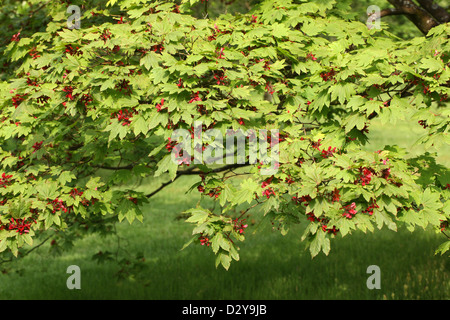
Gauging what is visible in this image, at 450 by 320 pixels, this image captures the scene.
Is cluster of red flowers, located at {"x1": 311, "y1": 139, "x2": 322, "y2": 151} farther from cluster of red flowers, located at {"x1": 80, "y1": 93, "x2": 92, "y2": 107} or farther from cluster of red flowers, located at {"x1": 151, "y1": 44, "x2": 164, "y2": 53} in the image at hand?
cluster of red flowers, located at {"x1": 80, "y1": 93, "x2": 92, "y2": 107}

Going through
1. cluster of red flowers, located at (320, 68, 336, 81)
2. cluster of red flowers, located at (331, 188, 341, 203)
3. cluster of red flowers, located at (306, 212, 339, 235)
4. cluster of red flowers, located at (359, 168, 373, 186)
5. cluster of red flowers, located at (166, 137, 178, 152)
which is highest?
cluster of red flowers, located at (320, 68, 336, 81)

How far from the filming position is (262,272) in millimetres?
9164

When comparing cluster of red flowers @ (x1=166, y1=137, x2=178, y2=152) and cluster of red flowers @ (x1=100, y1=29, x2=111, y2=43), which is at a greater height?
cluster of red flowers @ (x1=100, y1=29, x2=111, y2=43)

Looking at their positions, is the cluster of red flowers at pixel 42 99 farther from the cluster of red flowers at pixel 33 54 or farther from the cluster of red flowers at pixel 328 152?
the cluster of red flowers at pixel 328 152

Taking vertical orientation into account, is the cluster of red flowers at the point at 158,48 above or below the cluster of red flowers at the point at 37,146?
above

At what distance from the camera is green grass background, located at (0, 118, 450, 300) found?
8.23m

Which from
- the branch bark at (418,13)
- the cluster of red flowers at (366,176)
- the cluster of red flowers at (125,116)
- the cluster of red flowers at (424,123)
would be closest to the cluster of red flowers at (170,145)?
the cluster of red flowers at (125,116)

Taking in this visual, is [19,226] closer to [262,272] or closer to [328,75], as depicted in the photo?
[328,75]

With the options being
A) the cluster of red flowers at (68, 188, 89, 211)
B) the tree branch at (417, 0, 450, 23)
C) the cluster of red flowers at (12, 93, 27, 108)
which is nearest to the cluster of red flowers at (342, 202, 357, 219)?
the cluster of red flowers at (68, 188, 89, 211)

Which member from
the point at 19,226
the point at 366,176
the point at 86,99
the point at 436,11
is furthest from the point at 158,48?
the point at 436,11

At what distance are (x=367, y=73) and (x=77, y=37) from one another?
2461mm

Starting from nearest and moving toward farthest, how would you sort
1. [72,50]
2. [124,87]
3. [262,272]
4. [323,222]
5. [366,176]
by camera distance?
[366,176], [323,222], [124,87], [72,50], [262,272]

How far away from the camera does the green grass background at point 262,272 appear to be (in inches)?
324
